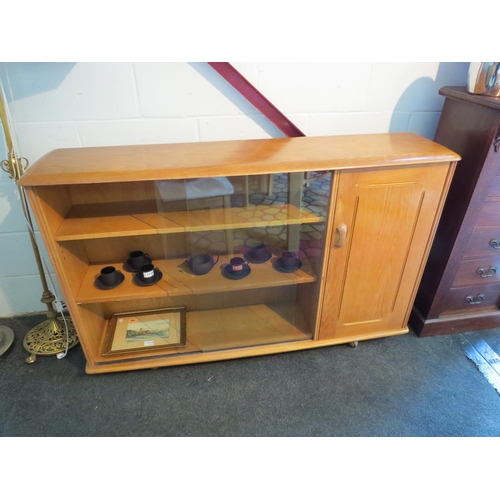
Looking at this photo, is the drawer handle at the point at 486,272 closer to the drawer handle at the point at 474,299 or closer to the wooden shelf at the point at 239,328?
the drawer handle at the point at 474,299

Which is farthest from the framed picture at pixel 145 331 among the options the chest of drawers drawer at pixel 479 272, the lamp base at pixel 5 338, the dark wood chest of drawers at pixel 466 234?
the chest of drawers drawer at pixel 479 272

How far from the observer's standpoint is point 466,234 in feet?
4.55

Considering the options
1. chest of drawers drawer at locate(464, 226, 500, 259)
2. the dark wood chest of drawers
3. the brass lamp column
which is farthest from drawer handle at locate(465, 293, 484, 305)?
the brass lamp column

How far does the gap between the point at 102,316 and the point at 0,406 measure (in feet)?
1.65

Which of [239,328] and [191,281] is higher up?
[191,281]

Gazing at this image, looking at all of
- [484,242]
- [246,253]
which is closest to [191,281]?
[246,253]

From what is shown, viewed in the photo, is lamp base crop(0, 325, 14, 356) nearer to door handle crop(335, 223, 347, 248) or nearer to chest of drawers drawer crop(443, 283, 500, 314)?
door handle crop(335, 223, 347, 248)

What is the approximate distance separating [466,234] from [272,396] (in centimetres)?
104

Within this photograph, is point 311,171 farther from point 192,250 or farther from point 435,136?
point 435,136

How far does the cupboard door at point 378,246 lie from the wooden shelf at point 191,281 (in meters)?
0.17

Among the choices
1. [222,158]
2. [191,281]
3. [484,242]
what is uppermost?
[222,158]

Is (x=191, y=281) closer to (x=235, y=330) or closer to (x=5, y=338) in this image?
(x=235, y=330)

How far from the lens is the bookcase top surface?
1063 mm

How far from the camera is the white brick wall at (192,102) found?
4.20 feet
